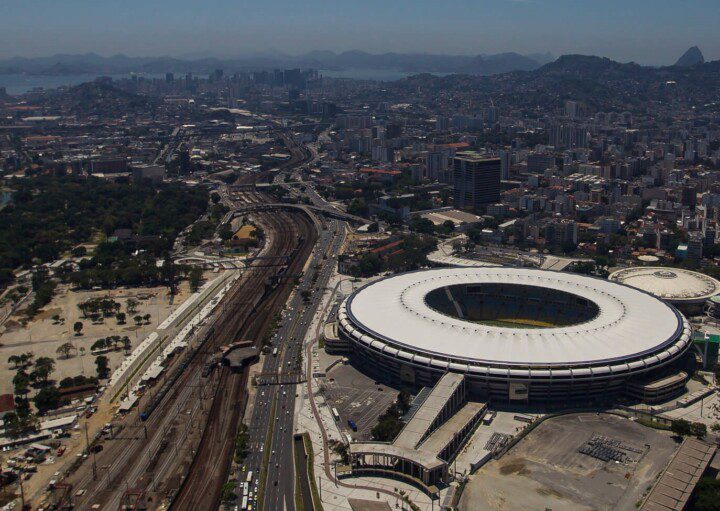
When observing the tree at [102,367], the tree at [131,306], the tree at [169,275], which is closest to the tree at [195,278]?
the tree at [169,275]

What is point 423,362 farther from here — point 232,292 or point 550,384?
point 232,292

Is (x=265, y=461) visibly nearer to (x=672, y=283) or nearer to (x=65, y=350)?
(x=65, y=350)

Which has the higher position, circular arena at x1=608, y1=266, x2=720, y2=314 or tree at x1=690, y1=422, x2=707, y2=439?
circular arena at x1=608, y1=266, x2=720, y2=314

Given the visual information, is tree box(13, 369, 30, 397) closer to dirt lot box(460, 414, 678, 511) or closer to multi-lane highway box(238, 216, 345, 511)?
multi-lane highway box(238, 216, 345, 511)

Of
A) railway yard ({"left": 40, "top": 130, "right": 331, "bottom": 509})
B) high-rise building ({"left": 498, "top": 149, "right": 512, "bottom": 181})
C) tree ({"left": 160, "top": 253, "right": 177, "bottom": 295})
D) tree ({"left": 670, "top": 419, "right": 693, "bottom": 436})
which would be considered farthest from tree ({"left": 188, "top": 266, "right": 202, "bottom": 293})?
high-rise building ({"left": 498, "top": 149, "right": 512, "bottom": 181})

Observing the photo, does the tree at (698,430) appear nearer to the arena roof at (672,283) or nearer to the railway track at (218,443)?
the arena roof at (672,283)
